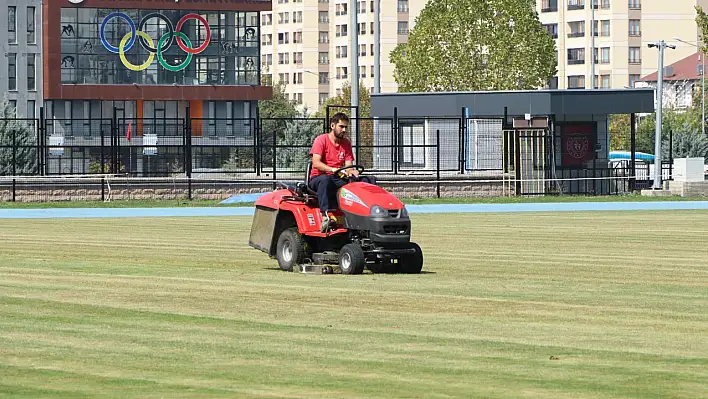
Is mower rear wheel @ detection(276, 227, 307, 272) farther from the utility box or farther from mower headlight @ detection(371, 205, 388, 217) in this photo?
the utility box

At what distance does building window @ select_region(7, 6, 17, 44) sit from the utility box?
61921 mm

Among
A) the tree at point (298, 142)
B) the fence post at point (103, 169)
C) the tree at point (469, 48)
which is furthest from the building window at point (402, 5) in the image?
the fence post at point (103, 169)

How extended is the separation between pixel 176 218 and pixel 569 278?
22409 mm

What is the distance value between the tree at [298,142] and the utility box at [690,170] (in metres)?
13.7

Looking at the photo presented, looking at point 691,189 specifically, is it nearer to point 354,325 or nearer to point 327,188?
point 327,188

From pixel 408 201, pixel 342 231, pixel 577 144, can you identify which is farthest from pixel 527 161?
pixel 342 231

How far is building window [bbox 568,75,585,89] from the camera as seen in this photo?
544 ft

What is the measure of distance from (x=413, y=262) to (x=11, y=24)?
91.3 meters

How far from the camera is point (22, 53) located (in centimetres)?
10794

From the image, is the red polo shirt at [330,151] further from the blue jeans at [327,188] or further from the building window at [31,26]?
the building window at [31,26]

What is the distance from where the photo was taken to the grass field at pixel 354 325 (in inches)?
457

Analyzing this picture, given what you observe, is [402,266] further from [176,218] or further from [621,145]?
[621,145]

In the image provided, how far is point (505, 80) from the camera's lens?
3718 inches

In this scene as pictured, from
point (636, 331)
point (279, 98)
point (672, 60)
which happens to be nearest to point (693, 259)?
point (636, 331)
